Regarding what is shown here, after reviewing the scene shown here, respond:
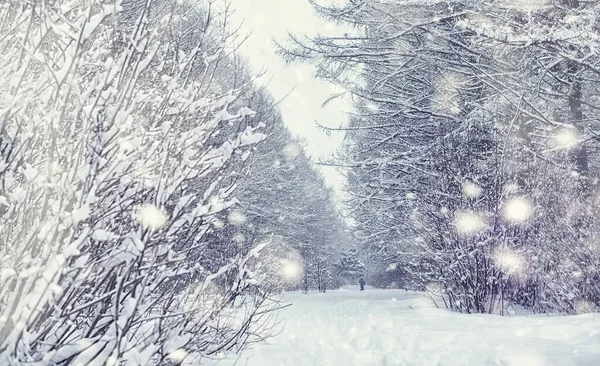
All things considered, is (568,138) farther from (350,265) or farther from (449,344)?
(350,265)

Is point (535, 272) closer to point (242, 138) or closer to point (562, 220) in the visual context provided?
point (562, 220)

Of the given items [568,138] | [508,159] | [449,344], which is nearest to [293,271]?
[508,159]

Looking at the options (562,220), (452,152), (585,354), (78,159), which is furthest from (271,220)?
(78,159)

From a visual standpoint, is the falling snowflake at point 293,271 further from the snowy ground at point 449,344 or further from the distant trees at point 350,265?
the snowy ground at point 449,344

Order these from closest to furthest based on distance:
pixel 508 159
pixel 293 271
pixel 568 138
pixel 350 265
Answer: pixel 568 138
pixel 508 159
pixel 293 271
pixel 350 265

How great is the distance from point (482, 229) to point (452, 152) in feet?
4.73

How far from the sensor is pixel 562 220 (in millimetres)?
5875

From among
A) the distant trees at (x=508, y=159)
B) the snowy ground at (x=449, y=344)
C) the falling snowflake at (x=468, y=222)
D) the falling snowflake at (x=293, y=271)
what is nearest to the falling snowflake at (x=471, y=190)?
the distant trees at (x=508, y=159)

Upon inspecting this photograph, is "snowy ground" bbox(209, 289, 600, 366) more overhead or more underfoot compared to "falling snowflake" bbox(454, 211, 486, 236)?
more underfoot

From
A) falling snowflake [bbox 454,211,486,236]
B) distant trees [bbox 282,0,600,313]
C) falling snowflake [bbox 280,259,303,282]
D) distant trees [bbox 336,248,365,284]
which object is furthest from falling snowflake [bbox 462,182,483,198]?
distant trees [bbox 336,248,365,284]

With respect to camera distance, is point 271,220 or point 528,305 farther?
point 271,220

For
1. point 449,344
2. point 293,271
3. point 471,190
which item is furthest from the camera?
point 293,271

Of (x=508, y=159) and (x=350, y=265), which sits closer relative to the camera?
(x=508, y=159)

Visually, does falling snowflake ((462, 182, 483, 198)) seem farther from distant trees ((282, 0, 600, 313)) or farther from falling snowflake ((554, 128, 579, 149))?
falling snowflake ((554, 128, 579, 149))
